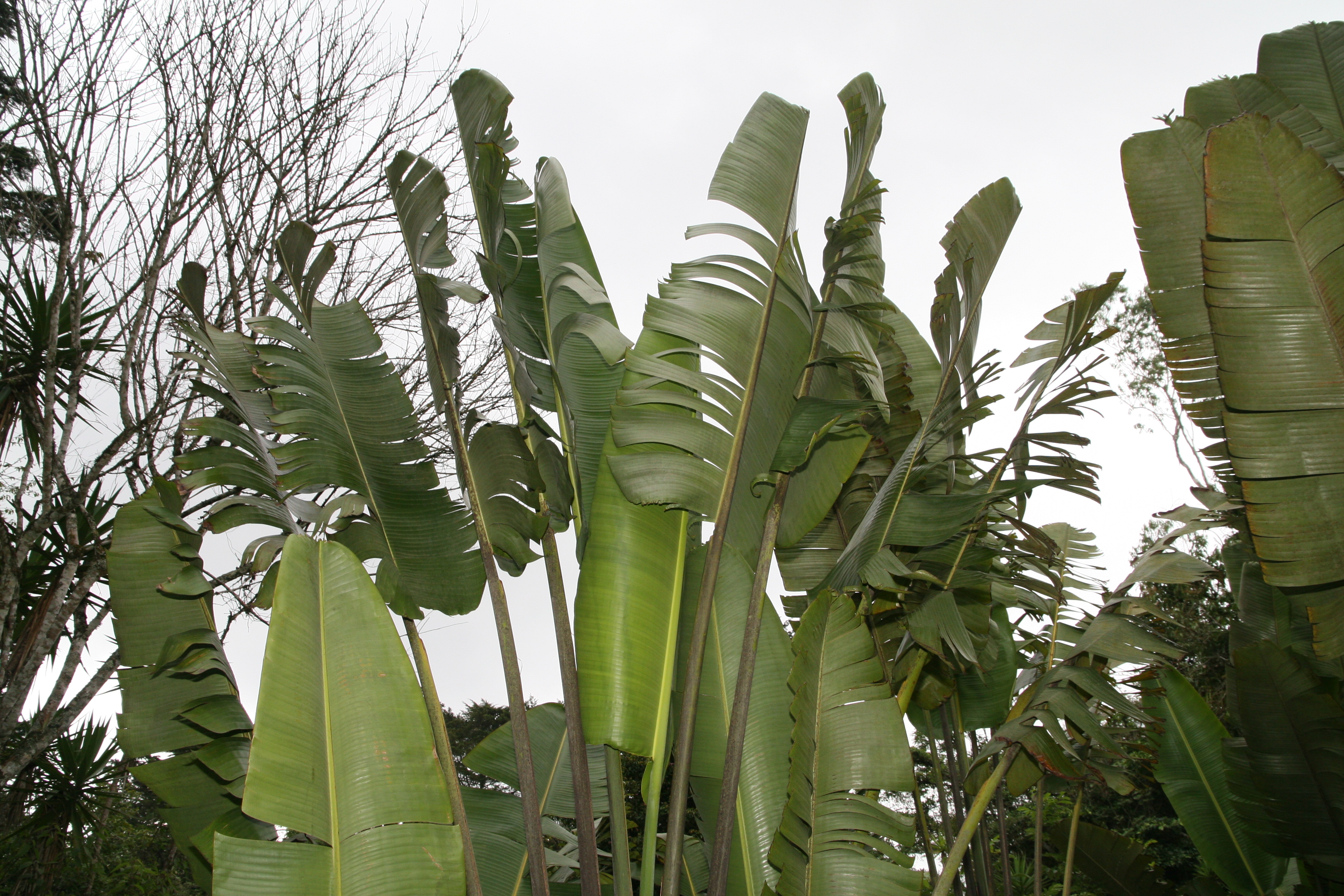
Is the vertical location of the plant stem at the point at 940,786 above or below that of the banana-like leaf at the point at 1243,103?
below

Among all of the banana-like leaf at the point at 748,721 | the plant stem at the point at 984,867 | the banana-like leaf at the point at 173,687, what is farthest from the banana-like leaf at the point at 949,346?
the banana-like leaf at the point at 173,687

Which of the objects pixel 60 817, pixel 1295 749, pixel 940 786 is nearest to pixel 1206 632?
pixel 1295 749

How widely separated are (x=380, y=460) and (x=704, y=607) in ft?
3.51

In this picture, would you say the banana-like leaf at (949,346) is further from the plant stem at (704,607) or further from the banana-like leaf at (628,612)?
the banana-like leaf at (628,612)

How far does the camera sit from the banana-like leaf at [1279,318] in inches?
68.4

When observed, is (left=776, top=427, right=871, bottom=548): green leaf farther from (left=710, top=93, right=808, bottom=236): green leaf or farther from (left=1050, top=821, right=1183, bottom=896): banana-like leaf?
(left=1050, top=821, right=1183, bottom=896): banana-like leaf

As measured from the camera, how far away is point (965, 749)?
348cm

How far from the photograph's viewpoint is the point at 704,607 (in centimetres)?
227

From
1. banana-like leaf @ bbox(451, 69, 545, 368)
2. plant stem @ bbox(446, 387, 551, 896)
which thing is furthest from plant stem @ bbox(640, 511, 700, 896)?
banana-like leaf @ bbox(451, 69, 545, 368)

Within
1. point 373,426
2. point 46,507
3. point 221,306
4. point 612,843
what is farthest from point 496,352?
point 612,843

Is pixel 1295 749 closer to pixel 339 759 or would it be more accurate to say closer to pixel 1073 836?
pixel 1073 836

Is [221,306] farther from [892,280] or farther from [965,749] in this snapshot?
[965,749]

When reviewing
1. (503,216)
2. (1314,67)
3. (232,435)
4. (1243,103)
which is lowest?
(232,435)

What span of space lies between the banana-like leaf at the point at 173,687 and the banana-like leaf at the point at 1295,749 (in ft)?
11.0
